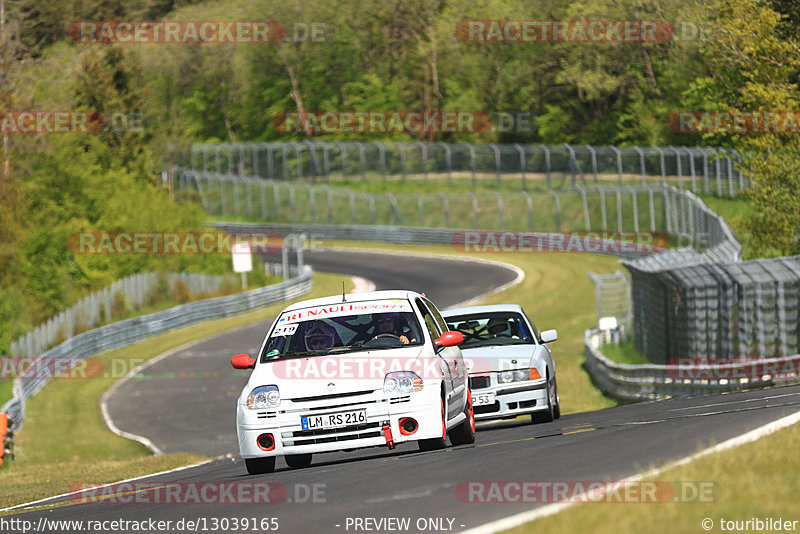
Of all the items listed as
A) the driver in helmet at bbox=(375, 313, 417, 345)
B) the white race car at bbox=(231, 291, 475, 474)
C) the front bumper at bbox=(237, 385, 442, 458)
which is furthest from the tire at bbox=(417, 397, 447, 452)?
the driver in helmet at bbox=(375, 313, 417, 345)

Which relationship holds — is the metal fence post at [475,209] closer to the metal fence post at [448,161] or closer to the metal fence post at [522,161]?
the metal fence post at [522,161]

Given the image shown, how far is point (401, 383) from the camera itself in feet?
38.0

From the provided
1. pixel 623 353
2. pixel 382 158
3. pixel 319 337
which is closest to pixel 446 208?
pixel 382 158

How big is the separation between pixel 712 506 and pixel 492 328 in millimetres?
9727

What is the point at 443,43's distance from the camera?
325 ft

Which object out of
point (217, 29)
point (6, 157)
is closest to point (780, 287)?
point (6, 157)

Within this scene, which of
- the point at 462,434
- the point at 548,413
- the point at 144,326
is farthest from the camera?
the point at 144,326

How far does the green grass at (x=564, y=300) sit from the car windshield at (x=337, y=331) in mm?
12996

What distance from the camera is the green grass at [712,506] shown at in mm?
7035

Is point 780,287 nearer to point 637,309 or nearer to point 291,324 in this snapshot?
point 637,309

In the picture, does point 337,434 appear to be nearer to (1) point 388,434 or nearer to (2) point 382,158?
(1) point 388,434

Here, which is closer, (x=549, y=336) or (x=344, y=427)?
(x=344, y=427)

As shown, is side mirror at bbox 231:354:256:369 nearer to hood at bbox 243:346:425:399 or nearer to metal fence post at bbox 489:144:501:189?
hood at bbox 243:346:425:399

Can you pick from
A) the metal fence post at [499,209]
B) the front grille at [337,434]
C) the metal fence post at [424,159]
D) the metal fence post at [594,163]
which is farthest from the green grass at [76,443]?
the metal fence post at [424,159]
